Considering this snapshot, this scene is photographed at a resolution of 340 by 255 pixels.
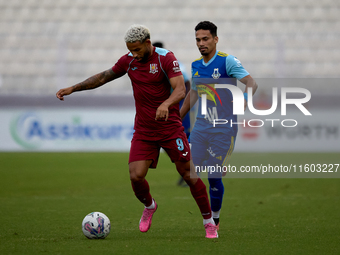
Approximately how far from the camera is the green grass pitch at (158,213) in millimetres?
4543

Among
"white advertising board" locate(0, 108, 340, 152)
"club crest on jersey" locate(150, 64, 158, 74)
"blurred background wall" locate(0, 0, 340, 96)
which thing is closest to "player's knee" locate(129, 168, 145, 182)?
"club crest on jersey" locate(150, 64, 158, 74)

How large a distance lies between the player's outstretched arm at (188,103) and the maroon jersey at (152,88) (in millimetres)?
403

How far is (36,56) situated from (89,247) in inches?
542

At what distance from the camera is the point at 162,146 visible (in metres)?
4.91

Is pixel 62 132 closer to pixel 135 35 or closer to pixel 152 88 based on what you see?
pixel 152 88

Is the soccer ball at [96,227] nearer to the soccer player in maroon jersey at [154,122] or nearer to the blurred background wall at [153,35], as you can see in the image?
the soccer player in maroon jersey at [154,122]

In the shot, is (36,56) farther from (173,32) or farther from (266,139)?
(266,139)

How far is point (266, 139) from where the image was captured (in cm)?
1329

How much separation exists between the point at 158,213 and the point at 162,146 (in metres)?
1.88

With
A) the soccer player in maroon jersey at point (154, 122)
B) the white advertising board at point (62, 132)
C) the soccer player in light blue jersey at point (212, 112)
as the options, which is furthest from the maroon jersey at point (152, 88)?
the white advertising board at point (62, 132)

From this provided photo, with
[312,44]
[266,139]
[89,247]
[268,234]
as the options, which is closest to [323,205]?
[268,234]

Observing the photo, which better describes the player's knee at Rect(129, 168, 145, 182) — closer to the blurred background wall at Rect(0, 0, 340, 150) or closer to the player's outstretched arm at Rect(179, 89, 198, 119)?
the player's outstretched arm at Rect(179, 89, 198, 119)

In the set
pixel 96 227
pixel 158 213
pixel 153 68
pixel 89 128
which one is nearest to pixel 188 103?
pixel 153 68

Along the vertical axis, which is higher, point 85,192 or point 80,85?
point 80,85
